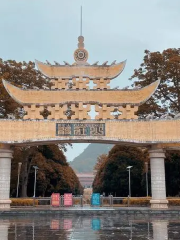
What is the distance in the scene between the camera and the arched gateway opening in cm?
1669

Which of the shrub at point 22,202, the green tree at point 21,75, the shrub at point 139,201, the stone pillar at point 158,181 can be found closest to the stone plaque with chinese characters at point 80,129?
the stone pillar at point 158,181

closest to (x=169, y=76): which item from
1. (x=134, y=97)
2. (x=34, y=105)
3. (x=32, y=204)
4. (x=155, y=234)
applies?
(x=134, y=97)

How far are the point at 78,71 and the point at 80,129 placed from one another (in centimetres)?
317

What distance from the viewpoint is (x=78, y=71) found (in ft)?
57.4

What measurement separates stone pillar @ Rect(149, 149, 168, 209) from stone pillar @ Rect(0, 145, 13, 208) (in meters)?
7.41

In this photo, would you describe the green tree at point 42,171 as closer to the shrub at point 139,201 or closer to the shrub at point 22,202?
the shrub at point 22,202

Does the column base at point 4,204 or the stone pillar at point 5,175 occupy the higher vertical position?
the stone pillar at point 5,175

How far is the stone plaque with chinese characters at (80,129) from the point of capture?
16641mm

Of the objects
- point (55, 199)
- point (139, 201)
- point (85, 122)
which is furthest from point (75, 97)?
point (139, 201)

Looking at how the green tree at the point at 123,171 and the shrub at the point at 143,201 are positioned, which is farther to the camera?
the green tree at the point at 123,171

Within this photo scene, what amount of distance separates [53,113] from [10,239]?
1022cm

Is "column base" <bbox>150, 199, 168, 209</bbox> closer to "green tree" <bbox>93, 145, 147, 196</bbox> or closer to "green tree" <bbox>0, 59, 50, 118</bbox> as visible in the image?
"green tree" <bbox>0, 59, 50, 118</bbox>

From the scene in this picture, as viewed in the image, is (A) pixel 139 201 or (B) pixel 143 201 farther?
(A) pixel 139 201

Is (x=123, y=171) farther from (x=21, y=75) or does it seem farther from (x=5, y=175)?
(x=5, y=175)
